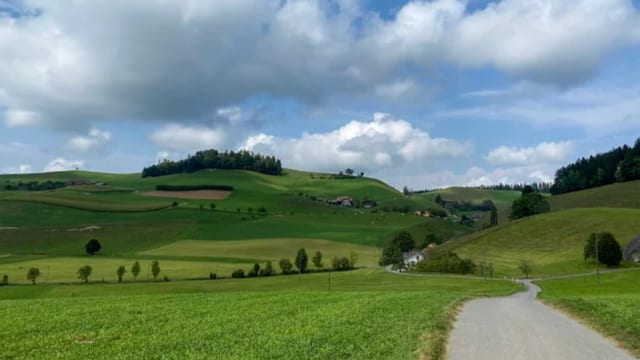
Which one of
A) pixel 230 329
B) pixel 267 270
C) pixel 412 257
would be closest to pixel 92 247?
pixel 267 270

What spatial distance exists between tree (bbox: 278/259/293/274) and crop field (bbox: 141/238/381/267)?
8956 mm

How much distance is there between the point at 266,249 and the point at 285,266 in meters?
23.1

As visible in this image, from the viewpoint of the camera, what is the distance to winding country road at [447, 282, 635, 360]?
1916cm

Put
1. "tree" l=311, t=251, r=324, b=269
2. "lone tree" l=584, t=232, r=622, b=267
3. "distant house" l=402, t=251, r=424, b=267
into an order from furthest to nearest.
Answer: "distant house" l=402, t=251, r=424, b=267
"tree" l=311, t=251, r=324, b=269
"lone tree" l=584, t=232, r=622, b=267

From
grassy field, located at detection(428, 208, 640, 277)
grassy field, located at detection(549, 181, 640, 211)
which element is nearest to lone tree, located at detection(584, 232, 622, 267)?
grassy field, located at detection(428, 208, 640, 277)

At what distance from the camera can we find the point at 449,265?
13375 centimetres

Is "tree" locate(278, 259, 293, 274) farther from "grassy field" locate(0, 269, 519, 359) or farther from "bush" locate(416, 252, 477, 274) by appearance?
"grassy field" locate(0, 269, 519, 359)

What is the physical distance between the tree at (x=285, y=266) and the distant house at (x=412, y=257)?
1260 inches

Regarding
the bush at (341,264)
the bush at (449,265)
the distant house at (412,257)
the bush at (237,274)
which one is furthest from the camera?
the distant house at (412,257)

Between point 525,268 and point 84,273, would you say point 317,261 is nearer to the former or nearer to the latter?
Answer: point 525,268

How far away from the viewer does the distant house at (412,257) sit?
152 meters

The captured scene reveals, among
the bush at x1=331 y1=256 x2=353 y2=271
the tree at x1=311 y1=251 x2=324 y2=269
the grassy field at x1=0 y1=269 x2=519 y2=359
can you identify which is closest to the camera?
the grassy field at x1=0 y1=269 x2=519 y2=359

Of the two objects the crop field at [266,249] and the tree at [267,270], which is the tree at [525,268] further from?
the tree at [267,270]

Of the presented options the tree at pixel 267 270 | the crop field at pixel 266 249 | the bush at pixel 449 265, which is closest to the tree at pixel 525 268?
the bush at pixel 449 265
